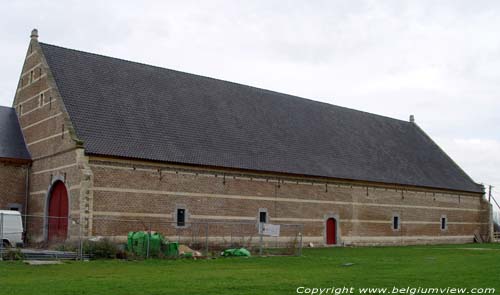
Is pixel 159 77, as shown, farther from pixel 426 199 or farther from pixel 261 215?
pixel 426 199

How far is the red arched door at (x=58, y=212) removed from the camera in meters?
27.5

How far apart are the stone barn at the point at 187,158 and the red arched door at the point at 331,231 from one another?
67 mm

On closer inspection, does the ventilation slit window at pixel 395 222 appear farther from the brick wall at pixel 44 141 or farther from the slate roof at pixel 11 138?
the slate roof at pixel 11 138

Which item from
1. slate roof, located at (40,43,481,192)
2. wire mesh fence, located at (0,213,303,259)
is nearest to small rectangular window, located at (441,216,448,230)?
slate roof, located at (40,43,481,192)

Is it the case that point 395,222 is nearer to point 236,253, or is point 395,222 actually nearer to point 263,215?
point 263,215

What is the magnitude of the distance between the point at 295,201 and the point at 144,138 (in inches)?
361

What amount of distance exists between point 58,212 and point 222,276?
46.6ft

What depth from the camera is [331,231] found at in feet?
118

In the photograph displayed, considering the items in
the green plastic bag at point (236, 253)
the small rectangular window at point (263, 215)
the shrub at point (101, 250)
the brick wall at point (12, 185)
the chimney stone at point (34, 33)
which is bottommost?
the green plastic bag at point (236, 253)

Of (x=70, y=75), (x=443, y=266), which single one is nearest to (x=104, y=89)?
(x=70, y=75)

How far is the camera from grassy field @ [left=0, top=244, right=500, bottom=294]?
1348 centimetres

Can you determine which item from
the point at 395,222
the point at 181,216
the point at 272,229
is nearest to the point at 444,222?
the point at 395,222

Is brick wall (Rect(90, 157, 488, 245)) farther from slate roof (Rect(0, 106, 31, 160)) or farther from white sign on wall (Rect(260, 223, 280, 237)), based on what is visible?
slate roof (Rect(0, 106, 31, 160))

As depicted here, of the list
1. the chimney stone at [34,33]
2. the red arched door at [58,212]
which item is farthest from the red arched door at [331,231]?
the chimney stone at [34,33]
